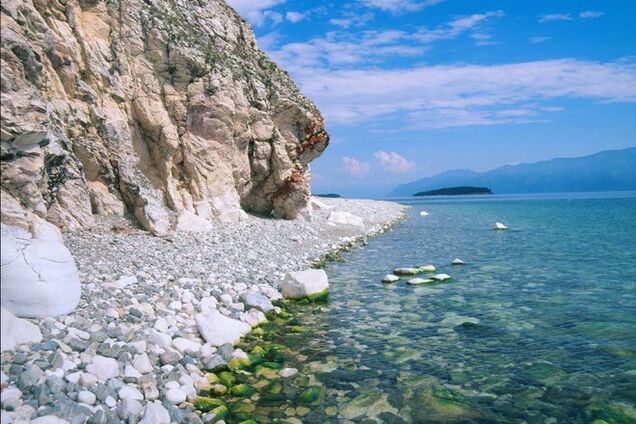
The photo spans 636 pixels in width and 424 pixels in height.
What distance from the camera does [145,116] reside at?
21031 millimetres

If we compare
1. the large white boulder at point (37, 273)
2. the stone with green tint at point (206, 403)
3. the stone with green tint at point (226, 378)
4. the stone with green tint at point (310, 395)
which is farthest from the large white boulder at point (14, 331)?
the stone with green tint at point (310, 395)

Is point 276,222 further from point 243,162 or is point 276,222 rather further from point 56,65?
point 56,65

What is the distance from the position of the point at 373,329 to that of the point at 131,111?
1572cm

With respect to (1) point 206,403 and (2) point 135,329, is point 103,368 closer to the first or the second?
(1) point 206,403

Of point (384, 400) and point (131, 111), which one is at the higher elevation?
point (131, 111)

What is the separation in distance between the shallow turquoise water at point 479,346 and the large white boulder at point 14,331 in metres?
4.87

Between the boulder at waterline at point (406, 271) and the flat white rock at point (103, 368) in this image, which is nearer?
the flat white rock at point (103, 368)

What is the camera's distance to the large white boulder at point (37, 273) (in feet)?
24.6

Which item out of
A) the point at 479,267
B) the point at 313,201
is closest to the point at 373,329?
the point at 479,267

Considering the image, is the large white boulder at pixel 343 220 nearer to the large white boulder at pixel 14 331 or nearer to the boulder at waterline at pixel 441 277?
the boulder at waterline at pixel 441 277

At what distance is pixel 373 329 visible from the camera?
12164 mm

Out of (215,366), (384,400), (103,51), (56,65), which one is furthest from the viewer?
(103,51)

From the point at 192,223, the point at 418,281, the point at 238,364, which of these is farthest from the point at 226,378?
the point at 192,223

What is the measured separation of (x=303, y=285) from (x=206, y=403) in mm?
7495
